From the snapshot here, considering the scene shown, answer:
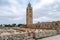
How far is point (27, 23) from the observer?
16.8 metres

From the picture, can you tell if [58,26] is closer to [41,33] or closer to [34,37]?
[41,33]

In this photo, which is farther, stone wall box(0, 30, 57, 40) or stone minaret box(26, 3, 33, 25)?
stone minaret box(26, 3, 33, 25)

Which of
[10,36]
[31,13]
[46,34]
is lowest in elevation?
[46,34]

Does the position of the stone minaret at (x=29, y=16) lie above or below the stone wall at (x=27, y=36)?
above

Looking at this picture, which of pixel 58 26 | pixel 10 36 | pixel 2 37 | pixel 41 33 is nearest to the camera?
pixel 2 37

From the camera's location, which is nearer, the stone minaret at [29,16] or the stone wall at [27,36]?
the stone wall at [27,36]

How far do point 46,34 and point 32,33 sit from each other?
1875mm

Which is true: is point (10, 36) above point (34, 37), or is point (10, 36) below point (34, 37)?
above

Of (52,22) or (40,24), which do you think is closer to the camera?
(52,22)

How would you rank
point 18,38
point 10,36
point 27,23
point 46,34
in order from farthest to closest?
1. point 27,23
2. point 46,34
3. point 18,38
4. point 10,36

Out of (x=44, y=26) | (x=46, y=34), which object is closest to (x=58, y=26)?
(x=44, y=26)

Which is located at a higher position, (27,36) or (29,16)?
(29,16)

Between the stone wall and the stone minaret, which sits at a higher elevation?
the stone minaret

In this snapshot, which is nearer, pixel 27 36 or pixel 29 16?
pixel 27 36
